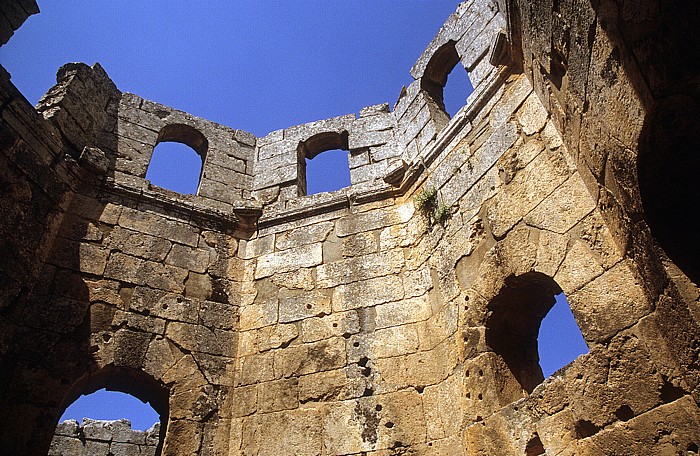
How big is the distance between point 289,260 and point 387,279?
4.07ft

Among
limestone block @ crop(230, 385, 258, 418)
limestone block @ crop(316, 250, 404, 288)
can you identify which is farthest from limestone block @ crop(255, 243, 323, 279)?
limestone block @ crop(230, 385, 258, 418)

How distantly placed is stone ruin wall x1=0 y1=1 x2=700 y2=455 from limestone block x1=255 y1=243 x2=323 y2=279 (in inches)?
1.0

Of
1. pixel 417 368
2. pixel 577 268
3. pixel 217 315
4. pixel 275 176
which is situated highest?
pixel 275 176

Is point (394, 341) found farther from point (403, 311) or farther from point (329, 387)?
point (329, 387)

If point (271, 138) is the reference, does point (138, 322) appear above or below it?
below

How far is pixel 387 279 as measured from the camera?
16.8ft

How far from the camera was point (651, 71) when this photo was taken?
2.18 meters

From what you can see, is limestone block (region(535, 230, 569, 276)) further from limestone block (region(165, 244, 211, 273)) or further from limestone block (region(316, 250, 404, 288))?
limestone block (region(165, 244, 211, 273))

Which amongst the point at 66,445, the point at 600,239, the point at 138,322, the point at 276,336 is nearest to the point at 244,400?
the point at 276,336

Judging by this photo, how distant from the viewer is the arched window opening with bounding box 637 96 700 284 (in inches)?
90.4

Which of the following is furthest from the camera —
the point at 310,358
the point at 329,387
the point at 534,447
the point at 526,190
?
the point at 310,358

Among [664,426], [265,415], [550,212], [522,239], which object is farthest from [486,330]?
[265,415]

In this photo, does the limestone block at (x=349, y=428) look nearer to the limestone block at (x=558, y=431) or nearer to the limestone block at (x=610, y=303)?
the limestone block at (x=558, y=431)

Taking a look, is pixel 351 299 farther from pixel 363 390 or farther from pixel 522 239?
pixel 522 239
